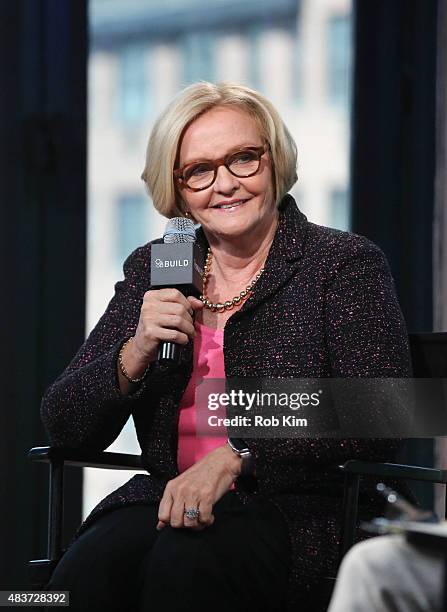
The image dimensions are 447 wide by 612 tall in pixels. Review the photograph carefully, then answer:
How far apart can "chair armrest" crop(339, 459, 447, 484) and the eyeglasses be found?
660 millimetres

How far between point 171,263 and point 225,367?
279mm

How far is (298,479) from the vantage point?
1762mm

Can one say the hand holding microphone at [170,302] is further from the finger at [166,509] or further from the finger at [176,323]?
the finger at [166,509]

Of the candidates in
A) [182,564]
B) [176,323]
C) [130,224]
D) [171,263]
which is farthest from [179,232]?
[130,224]

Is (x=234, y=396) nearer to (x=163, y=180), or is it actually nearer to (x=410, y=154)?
(x=163, y=180)

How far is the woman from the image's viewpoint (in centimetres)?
163

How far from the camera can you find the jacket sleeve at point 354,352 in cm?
172

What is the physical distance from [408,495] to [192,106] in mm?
892

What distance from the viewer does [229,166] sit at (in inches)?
77.3

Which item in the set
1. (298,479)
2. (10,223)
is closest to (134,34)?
(10,223)

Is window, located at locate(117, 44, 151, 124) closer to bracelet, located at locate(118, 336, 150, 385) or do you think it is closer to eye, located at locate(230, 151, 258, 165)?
eye, located at locate(230, 151, 258, 165)

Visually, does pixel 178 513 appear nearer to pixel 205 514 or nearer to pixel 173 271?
pixel 205 514

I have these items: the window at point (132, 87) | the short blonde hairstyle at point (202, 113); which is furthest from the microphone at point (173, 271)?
the window at point (132, 87)

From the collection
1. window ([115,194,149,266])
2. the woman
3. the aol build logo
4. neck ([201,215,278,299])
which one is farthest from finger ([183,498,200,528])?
window ([115,194,149,266])
